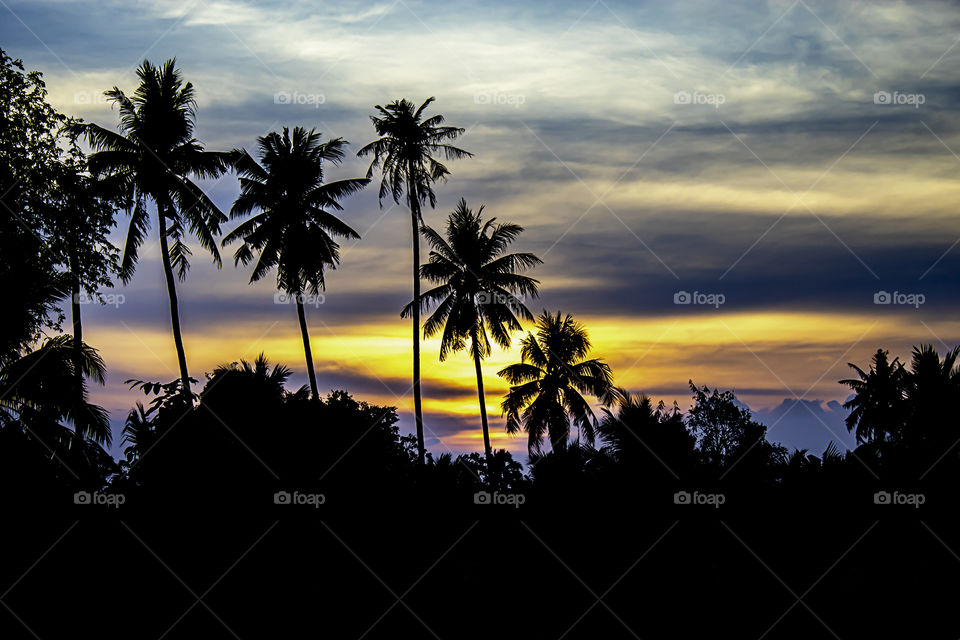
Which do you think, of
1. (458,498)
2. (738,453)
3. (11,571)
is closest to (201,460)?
(11,571)

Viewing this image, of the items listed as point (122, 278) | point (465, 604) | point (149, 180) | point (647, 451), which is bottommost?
point (465, 604)

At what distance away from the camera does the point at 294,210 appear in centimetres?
3694

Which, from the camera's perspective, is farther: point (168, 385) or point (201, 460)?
point (168, 385)

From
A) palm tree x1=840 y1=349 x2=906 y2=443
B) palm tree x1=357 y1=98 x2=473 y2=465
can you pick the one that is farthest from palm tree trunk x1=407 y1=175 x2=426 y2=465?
palm tree x1=840 y1=349 x2=906 y2=443

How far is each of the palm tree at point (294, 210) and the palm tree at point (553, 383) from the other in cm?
1214

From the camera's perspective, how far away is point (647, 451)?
67.9 feet

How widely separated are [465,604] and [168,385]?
937 cm

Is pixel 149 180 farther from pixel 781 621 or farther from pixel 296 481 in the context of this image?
pixel 781 621

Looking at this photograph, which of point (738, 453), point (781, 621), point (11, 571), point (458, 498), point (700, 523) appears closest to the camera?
point (11, 571)
